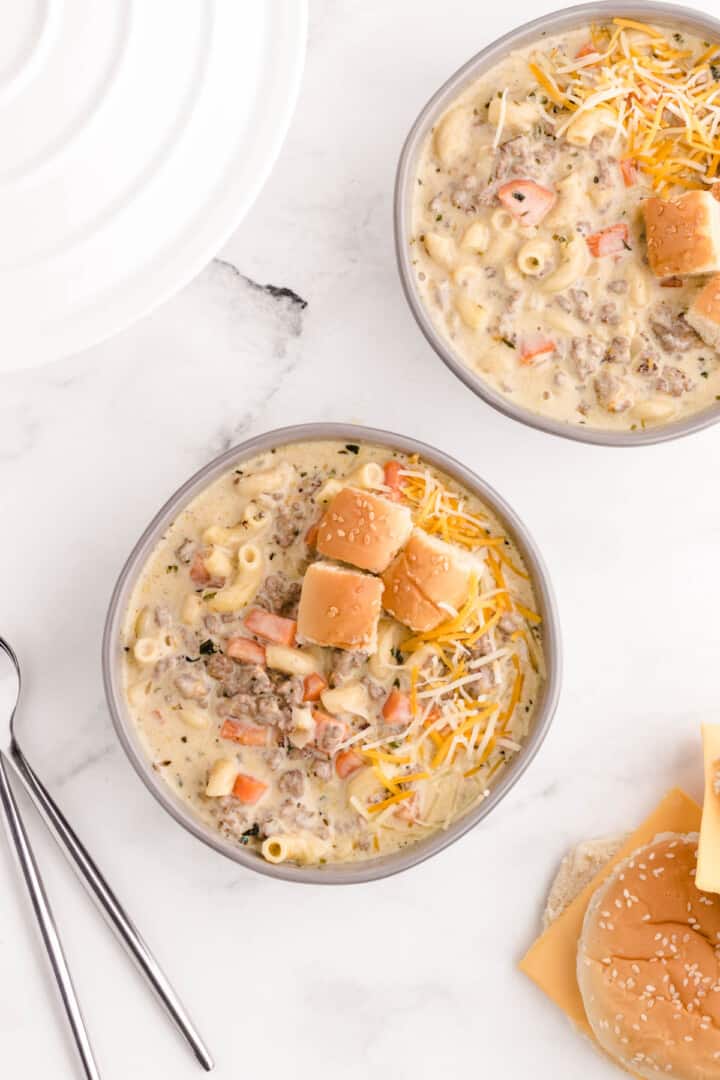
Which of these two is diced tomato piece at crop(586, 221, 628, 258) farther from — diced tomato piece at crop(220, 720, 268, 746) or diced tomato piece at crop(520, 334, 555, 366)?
diced tomato piece at crop(220, 720, 268, 746)

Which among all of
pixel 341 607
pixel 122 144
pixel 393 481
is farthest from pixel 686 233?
pixel 122 144

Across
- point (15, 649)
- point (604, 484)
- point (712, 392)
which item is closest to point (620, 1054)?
point (604, 484)

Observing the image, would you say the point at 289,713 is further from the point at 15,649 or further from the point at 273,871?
the point at 15,649

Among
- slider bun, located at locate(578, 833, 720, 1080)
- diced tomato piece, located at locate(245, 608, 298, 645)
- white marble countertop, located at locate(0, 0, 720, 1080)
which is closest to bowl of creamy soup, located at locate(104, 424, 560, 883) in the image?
diced tomato piece, located at locate(245, 608, 298, 645)

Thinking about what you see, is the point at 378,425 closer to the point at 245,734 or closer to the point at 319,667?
the point at 319,667

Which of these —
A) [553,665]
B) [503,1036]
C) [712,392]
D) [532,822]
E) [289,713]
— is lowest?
[503,1036]

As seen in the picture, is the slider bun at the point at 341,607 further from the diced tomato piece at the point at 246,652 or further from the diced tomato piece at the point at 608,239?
the diced tomato piece at the point at 608,239
